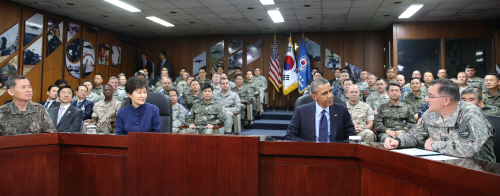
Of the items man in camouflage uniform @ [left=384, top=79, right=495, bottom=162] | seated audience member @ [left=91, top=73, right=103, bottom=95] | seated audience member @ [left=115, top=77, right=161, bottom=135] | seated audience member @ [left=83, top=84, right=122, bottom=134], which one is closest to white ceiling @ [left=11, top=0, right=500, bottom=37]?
seated audience member @ [left=91, top=73, right=103, bottom=95]

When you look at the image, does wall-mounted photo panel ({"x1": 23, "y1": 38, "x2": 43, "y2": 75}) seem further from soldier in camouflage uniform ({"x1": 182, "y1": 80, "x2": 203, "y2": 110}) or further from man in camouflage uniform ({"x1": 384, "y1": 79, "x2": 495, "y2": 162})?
man in camouflage uniform ({"x1": 384, "y1": 79, "x2": 495, "y2": 162})

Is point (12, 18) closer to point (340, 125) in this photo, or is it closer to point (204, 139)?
point (204, 139)

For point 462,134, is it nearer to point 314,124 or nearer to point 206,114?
point 314,124

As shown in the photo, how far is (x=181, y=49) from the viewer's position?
10516mm

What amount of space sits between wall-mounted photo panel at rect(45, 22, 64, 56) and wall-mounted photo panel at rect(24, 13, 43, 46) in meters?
0.27

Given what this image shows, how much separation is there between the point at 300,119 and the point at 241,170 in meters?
0.92

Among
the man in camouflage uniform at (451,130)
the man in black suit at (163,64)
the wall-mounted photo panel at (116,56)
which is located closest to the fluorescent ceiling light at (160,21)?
the man in black suit at (163,64)

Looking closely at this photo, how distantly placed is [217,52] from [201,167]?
342 inches

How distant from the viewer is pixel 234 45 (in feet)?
33.0

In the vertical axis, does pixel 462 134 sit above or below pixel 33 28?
below

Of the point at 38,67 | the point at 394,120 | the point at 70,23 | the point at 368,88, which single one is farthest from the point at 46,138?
the point at 70,23

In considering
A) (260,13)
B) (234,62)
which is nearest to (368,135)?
(260,13)

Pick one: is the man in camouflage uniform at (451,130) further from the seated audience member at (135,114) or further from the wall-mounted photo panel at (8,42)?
the wall-mounted photo panel at (8,42)

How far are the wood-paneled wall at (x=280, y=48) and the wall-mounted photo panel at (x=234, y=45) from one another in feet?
0.40
